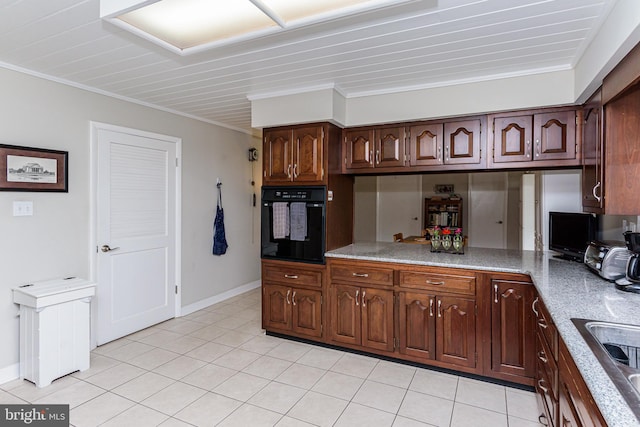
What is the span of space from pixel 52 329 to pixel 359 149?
115 inches

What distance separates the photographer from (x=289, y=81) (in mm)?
2998

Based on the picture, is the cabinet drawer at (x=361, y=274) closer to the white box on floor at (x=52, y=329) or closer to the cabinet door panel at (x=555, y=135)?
the cabinet door panel at (x=555, y=135)

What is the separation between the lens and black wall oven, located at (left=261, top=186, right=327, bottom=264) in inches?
129

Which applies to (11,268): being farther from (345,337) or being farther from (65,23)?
(345,337)

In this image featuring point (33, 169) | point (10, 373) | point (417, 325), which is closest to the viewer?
point (10, 373)

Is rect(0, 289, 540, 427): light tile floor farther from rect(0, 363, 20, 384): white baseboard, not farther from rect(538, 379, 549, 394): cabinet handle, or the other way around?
rect(538, 379, 549, 394): cabinet handle

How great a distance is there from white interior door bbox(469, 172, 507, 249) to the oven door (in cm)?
514

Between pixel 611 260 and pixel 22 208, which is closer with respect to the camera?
pixel 611 260

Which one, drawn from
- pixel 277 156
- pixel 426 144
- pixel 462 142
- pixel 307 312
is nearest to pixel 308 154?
pixel 277 156

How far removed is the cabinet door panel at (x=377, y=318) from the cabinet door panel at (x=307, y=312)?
45 centimetres

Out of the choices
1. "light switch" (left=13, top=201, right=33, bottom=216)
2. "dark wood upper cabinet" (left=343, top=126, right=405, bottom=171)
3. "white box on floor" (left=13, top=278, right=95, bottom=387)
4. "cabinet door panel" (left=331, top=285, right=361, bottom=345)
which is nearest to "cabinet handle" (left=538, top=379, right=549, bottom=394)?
"cabinet door panel" (left=331, top=285, right=361, bottom=345)

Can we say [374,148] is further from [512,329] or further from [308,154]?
[512,329]

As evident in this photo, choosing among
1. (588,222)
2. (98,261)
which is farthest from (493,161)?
(98,261)

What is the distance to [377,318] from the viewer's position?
304 centimetres
